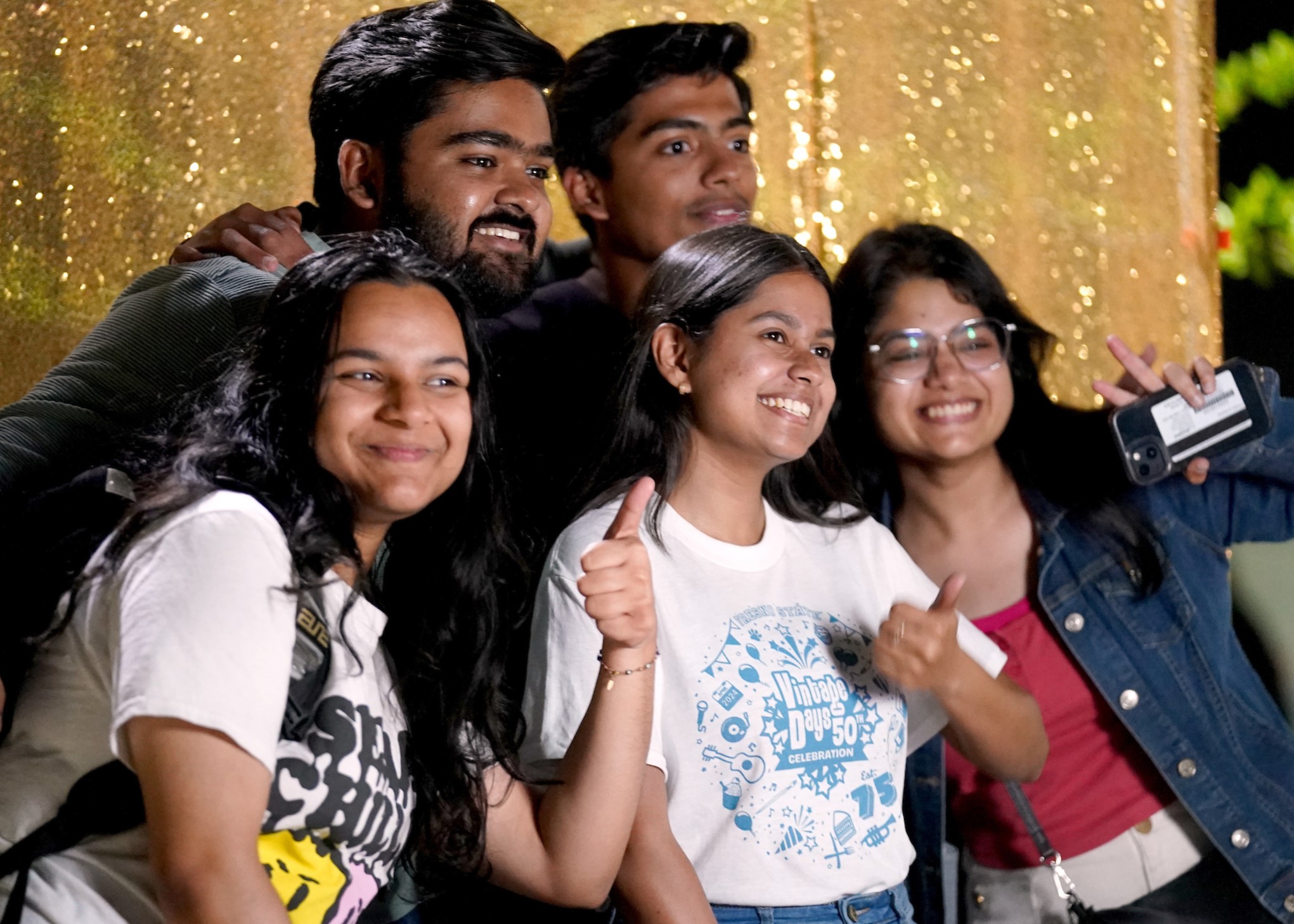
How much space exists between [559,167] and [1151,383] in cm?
102

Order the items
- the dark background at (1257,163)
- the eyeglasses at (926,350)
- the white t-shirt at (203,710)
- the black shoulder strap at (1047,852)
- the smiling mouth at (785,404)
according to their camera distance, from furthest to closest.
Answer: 1. the dark background at (1257,163)
2. the eyeglasses at (926,350)
3. the black shoulder strap at (1047,852)
4. the smiling mouth at (785,404)
5. the white t-shirt at (203,710)

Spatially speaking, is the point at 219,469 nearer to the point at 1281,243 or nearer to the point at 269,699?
the point at 269,699

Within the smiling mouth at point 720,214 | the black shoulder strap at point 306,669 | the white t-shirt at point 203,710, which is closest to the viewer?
the white t-shirt at point 203,710

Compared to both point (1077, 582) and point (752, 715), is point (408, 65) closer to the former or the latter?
point (752, 715)

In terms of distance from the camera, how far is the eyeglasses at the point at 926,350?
6.35ft

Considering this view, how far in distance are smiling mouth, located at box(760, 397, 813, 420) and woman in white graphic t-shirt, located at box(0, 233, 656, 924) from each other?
289 mm

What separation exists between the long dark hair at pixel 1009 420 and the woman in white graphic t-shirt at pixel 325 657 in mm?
603

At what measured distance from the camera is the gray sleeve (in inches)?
60.4

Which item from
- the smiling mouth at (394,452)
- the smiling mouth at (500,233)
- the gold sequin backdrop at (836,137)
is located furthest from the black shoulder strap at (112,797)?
the gold sequin backdrop at (836,137)

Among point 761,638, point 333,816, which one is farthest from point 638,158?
point 333,816

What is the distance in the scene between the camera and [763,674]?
1588 millimetres

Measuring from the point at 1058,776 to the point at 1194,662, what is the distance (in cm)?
26

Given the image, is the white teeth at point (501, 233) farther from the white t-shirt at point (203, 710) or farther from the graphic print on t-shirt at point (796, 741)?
the white t-shirt at point (203, 710)

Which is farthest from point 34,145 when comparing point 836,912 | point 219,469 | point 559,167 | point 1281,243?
point 1281,243
